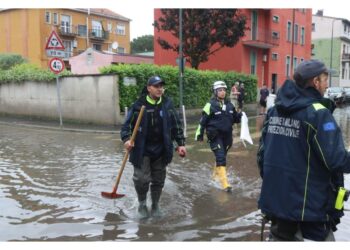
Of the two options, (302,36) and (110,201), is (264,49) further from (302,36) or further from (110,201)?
(110,201)

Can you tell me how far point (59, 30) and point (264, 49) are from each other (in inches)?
1014

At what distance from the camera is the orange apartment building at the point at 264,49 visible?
32.3m

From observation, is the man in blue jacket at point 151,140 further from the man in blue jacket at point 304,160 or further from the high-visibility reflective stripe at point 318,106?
the high-visibility reflective stripe at point 318,106

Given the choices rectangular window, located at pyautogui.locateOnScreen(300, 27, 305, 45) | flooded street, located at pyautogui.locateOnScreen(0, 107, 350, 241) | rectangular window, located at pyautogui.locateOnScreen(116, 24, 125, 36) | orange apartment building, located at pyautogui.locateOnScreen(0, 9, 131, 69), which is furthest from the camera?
rectangular window, located at pyautogui.locateOnScreen(116, 24, 125, 36)

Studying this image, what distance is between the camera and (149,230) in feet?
16.9

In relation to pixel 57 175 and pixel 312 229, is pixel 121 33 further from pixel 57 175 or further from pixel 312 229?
pixel 312 229

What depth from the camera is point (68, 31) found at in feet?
174

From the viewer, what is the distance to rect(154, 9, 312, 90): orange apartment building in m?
32.3

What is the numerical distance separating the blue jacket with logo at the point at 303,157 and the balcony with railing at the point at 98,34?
54.6 meters

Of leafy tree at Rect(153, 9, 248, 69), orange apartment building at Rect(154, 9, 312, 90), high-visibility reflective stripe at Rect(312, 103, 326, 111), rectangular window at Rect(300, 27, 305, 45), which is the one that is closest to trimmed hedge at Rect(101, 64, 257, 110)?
leafy tree at Rect(153, 9, 248, 69)

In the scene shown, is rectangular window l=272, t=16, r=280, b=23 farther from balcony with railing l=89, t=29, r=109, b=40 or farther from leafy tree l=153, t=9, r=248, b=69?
balcony with railing l=89, t=29, r=109, b=40

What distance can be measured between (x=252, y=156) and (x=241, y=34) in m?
16.8

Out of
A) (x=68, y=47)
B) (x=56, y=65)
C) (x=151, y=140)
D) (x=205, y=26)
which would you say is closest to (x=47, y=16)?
(x=68, y=47)

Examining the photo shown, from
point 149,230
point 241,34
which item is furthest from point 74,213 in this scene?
point 241,34
